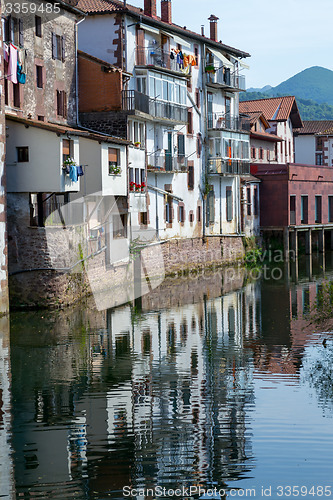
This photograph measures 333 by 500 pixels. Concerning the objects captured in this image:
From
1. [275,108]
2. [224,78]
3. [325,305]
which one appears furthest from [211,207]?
[325,305]

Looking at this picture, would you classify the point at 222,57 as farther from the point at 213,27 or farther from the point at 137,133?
the point at 137,133

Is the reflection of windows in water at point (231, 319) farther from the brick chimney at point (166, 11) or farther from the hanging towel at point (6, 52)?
the brick chimney at point (166, 11)

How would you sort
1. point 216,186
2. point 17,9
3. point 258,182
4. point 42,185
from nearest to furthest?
point 42,185 → point 17,9 → point 216,186 → point 258,182

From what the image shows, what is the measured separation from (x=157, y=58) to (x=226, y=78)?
1220 cm

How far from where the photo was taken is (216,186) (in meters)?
60.3

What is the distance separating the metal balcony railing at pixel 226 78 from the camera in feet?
193

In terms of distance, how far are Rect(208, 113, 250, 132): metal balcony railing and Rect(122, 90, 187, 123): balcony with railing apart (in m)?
6.71

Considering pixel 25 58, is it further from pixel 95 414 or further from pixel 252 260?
pixel 252 260

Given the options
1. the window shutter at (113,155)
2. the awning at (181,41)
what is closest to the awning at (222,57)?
the awning at (181,41)

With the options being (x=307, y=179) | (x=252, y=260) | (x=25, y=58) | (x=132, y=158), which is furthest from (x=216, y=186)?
(x=25, y=58)

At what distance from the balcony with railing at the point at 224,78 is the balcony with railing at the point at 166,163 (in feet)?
26.2

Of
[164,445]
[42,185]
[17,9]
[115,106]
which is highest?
[17,9]

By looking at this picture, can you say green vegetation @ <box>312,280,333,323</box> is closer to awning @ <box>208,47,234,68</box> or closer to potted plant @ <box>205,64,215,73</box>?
potted plant @ <box>205,64,215,73</box>

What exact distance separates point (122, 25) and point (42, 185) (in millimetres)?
15645
